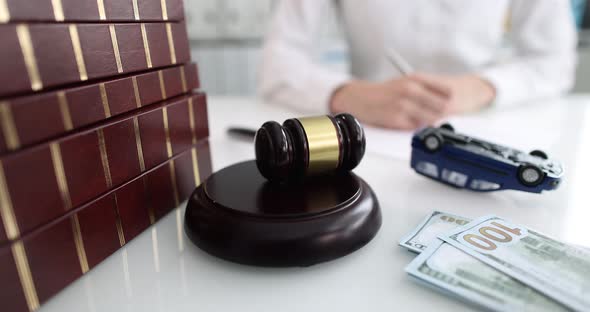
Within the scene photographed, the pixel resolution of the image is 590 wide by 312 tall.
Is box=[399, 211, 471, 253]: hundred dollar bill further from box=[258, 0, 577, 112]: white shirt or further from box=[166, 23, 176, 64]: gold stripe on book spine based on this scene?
box=[258, 0, 577, 112]: white shirt

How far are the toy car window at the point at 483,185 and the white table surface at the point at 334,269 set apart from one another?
10mm

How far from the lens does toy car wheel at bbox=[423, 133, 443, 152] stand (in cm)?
47

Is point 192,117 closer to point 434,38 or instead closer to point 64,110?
point 64,110

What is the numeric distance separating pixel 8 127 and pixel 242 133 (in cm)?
47

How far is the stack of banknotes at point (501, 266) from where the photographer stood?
0.27m

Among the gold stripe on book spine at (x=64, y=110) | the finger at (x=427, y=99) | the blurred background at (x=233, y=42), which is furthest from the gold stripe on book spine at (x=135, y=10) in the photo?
the blurred background at (x=233, y=42)

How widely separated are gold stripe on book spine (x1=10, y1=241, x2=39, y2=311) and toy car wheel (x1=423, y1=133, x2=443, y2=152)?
0.41 meters

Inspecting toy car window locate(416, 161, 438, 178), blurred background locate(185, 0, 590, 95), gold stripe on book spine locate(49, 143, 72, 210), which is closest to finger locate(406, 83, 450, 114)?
toy car window locate(416, 161, 438, 178)

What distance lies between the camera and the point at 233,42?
237 cm

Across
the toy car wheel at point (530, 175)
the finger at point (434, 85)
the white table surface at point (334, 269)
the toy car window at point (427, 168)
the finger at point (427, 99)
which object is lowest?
the white table surface at point (334, 269)

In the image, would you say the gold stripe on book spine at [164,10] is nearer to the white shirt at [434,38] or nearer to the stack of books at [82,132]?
the stack of books at [82,132]

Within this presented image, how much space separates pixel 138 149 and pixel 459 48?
1007 millimetres

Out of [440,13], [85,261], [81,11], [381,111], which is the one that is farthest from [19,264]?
[440,13]

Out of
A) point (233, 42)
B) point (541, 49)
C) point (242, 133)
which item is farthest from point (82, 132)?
point (233, 42)
